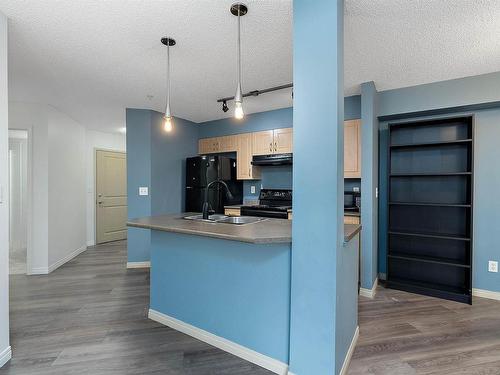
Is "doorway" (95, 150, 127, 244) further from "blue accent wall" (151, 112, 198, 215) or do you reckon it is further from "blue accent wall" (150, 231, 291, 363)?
"blue accent wall" (150, 231, 291, 363)

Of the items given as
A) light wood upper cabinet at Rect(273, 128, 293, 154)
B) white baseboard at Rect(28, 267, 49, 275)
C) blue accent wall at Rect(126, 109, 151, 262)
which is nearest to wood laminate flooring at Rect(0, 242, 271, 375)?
white baseboard at Rect(28, 267, 49, 275)

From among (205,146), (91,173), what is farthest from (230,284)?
(91,173)

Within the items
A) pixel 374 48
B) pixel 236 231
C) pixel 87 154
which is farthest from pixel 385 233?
pixel 87 154

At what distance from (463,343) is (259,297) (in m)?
1.75

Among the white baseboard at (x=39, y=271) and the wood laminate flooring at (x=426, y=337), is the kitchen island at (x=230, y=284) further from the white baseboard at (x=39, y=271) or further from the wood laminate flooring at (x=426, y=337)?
the white baseboard at (x=39, y=271)

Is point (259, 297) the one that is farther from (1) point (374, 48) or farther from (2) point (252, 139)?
(2) point (252, 139)

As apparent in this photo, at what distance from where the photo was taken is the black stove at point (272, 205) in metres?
3.70

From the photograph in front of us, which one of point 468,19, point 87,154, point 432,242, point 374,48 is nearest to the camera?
point 468,19

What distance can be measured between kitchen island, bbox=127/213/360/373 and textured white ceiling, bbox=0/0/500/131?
5.06ft

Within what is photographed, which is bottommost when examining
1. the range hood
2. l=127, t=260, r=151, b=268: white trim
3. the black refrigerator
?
l=127, t=260, r=151, b=268: white trim

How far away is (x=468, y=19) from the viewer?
193 centimetres

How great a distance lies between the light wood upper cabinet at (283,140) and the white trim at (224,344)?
268cm

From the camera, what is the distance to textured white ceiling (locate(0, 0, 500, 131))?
183 cm

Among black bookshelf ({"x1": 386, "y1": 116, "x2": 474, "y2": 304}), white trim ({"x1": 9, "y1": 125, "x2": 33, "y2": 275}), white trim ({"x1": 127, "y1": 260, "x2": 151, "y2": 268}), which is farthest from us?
white trim ({"x1": 127, "y1": 260, "x2": 151, "y2": 268})
